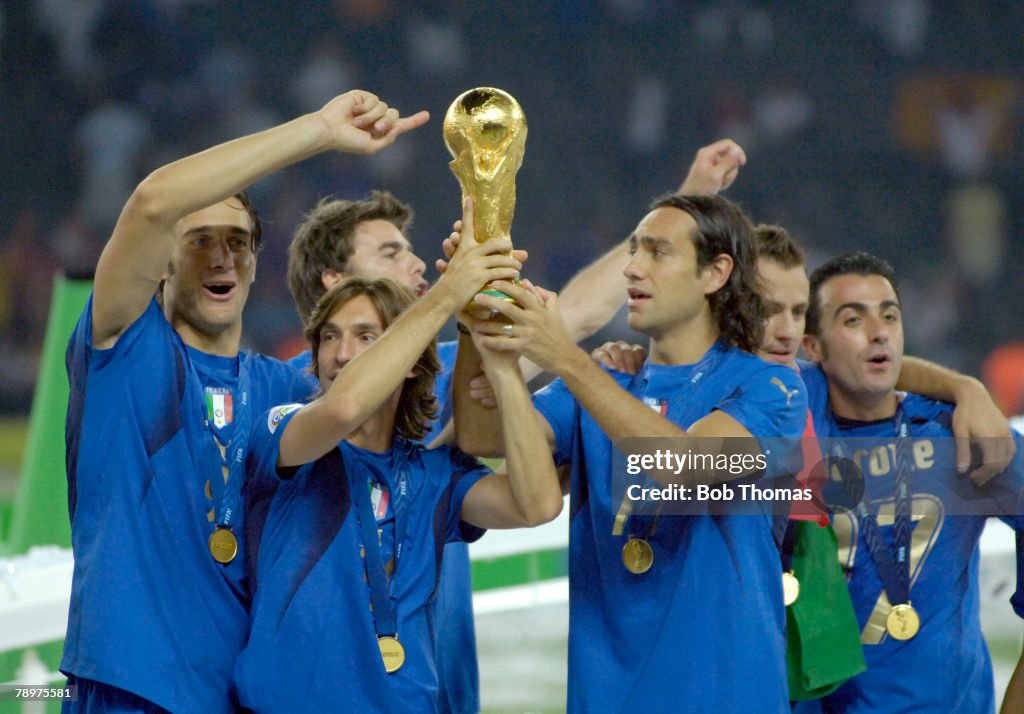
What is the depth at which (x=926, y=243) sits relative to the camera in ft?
40.0

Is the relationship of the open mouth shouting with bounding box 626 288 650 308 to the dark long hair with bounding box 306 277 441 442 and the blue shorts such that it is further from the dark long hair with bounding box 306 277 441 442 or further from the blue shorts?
the blue shorts

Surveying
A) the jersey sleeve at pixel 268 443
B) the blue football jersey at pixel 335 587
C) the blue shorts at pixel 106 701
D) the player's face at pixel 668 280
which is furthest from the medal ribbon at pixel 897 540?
the blue shorts at pixel 106 701

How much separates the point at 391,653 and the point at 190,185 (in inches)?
42.4

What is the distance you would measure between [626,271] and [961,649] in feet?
4.85

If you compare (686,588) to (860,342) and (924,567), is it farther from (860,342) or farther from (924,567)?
(860,342)

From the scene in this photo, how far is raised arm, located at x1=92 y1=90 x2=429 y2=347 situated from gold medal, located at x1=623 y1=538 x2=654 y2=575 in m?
1.09

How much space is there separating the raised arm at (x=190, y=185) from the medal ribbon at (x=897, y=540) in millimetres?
1758

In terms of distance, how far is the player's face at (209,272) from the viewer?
3053mm

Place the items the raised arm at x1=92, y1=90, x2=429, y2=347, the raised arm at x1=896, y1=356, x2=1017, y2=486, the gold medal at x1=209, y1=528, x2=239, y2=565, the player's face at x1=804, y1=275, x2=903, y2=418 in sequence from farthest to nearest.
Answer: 1. the player's face at x1=804, y1=275, x2=903, y2=418
2. the raised arm at x1=896, y1=356, x2=1017, y2=486
3. the gold medal at x1=209, y1=528, x2=239, y2=565
4. the raised arm at x1=92, y1=90, x2=429, y2=347

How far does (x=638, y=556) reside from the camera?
9.81ft

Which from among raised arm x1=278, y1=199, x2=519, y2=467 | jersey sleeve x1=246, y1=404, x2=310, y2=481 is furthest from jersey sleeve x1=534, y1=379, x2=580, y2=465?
jersey sleeve x1=246, y1=404, x2=310, y2=481

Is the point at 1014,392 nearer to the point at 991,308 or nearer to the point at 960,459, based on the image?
the point at 991,308

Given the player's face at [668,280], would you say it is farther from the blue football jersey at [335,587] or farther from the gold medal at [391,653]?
the gold medal at [391,653]

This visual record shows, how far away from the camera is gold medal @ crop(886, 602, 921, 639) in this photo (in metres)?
3.56
